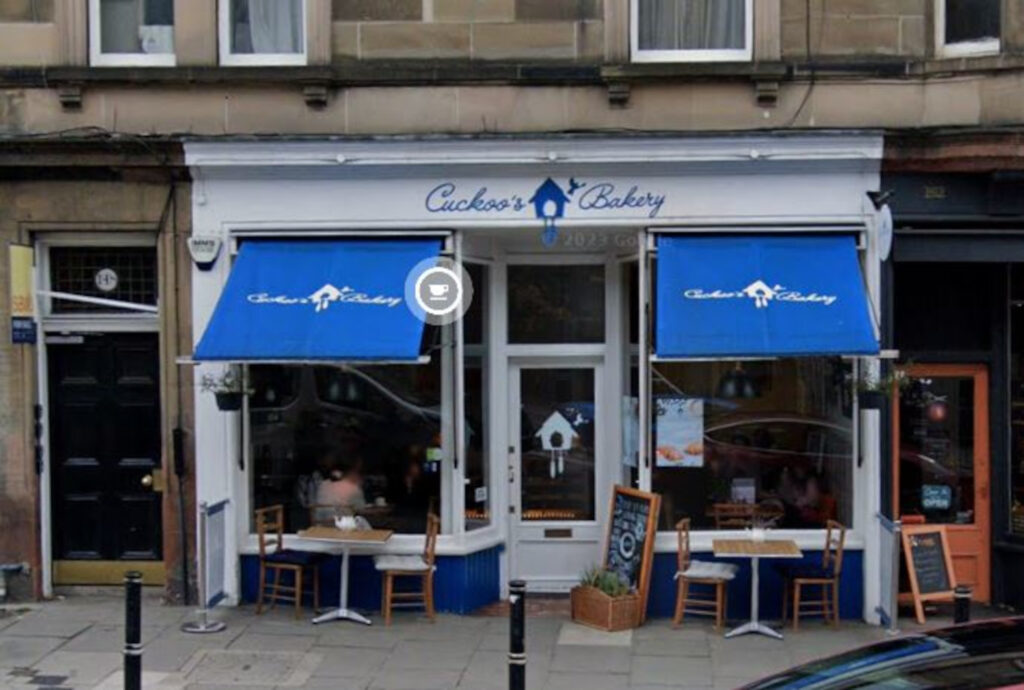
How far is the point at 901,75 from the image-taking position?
10.5 meters

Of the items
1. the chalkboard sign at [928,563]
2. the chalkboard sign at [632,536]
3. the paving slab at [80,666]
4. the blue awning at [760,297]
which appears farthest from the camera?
the chalkboard sign at [928,563]

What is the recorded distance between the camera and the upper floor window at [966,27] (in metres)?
10.6

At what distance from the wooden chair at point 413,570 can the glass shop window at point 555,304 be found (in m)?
2.12

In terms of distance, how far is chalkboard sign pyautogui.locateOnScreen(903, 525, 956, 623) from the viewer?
1065cm

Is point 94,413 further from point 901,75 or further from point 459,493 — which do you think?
point 901,75

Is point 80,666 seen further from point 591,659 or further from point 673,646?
point 673,646

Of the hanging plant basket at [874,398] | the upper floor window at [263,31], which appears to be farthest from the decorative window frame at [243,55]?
the hanging plant basket at [874,398]

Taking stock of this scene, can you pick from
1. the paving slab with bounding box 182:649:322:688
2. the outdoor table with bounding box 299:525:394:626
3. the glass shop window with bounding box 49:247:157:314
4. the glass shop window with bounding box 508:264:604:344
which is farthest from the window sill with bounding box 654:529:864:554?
the glass shop window with bounding box 49:247:157:314

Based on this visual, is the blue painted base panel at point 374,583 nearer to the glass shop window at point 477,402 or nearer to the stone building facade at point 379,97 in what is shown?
the glass shop window at point 477,402

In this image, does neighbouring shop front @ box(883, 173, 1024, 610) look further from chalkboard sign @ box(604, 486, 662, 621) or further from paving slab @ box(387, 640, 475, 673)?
paving slab @ box(387, 640, 475, 673)

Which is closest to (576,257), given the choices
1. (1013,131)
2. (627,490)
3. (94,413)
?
(627,490)

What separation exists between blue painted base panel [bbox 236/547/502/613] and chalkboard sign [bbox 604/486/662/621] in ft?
4.32

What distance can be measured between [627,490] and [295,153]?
14.2 feet

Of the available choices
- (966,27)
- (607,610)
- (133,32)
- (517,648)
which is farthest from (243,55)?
(966,27)
